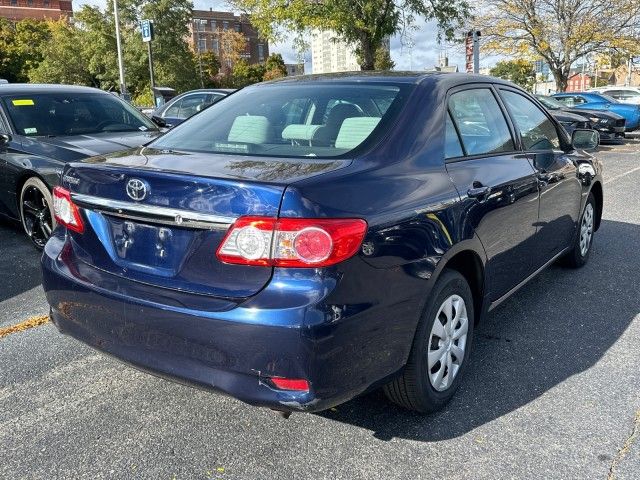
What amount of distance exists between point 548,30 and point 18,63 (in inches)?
2198

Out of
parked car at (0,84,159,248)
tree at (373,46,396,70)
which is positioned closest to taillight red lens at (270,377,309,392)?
parked car at (0,84,159,248)

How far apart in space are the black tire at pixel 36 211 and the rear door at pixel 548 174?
391 centimetres

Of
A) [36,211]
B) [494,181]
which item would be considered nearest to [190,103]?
[36,211]

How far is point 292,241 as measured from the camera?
2.09 m

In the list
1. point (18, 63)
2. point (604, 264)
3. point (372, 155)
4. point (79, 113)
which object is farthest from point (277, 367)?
point (18, 63)

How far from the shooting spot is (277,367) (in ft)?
6.95

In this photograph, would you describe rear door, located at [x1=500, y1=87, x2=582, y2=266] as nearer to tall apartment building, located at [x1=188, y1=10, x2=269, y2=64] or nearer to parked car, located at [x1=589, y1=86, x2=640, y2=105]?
parked car, located at [x1=589, y1=86, x2=640, y2=105]

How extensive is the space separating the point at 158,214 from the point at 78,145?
361 centimetres

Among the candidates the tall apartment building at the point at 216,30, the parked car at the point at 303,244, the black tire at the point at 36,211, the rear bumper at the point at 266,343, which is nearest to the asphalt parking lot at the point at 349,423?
the parked car at the point at 303,244

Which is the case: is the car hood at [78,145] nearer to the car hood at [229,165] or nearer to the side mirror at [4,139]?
the side mirror at [4,139]

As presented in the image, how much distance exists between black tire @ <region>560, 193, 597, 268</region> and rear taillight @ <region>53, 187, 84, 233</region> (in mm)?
3648

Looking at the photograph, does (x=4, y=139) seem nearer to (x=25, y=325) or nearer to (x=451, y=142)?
(x=25, y=325)

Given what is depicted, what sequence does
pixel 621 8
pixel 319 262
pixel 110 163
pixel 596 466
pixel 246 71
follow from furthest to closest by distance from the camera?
pixel 246 71 → pixel 621 8 → pixel 110 163 → pixel 596 466 → pixel 319 262

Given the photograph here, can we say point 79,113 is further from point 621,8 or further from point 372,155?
point 621,8
